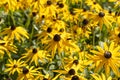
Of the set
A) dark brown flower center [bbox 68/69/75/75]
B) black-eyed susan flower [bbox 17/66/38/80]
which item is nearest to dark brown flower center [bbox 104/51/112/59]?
dark brown flower center [bbox 68/69/75/75]

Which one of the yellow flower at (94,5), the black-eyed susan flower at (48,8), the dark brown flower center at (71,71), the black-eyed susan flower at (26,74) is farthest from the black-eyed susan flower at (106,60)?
A: the yellow flower at (94,5)

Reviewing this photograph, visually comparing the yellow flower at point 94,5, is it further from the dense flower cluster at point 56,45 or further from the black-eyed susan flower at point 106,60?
the black-eyed susan flower at point 106,60

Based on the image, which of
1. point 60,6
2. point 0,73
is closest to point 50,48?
point 0,73

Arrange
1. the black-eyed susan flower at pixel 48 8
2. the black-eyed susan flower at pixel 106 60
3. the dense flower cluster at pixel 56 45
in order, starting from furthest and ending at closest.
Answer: the black-eyed susan flower at pixel 48 8
the dense flower cluster at pixel 56 45
the black-eyed susan flower at pixel 106 60

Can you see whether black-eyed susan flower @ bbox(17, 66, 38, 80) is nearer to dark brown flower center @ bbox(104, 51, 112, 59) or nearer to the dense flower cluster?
the dense flower cluster

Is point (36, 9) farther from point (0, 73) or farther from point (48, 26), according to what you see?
point (0, 73)

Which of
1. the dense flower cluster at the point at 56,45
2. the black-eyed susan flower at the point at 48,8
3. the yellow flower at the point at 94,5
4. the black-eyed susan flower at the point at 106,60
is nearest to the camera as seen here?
the black-eyed susan flower at the point at 106,60

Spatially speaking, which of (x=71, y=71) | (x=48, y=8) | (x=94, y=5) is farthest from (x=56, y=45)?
(x=94, y=5)

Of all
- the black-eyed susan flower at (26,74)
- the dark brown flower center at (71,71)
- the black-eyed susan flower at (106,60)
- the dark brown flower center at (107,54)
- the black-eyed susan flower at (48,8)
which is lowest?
the black-eyed susan flower at (26,74)
